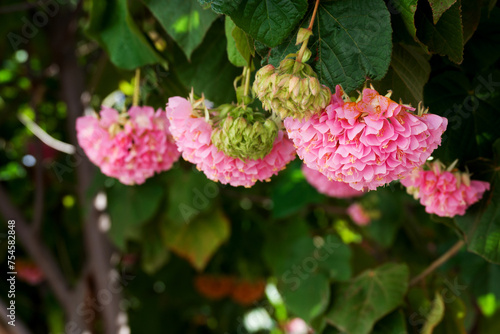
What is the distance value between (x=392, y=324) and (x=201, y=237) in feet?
2.86

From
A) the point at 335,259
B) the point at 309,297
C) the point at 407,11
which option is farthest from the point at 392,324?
the point at 407,11

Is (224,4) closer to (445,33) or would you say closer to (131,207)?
(445,33)

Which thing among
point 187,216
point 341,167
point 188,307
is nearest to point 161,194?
point 187,216

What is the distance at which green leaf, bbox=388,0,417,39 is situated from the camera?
0.63 m

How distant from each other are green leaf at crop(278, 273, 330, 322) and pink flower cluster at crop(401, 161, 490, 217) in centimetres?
49

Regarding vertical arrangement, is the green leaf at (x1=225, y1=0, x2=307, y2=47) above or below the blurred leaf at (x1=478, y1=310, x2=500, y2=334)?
above

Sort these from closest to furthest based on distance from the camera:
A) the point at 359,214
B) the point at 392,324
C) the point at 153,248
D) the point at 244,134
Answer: the point at 244,134
the point at 392,324
the point at 153,248
the point at 359,214

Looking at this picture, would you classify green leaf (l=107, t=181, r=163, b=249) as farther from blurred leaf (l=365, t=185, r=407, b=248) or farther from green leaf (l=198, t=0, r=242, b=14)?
green leaf (l=198, t=0, r=242, b=14)

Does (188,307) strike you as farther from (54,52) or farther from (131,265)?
(54,52)

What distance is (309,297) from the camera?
4.68ft

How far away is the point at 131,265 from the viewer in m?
2.71

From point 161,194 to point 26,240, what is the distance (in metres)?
0.81

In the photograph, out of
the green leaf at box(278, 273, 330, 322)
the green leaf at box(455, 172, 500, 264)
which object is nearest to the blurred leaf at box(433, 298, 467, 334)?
the green leaf at box(278, 273, 330, 322)

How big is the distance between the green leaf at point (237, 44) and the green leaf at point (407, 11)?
214 millimetres
